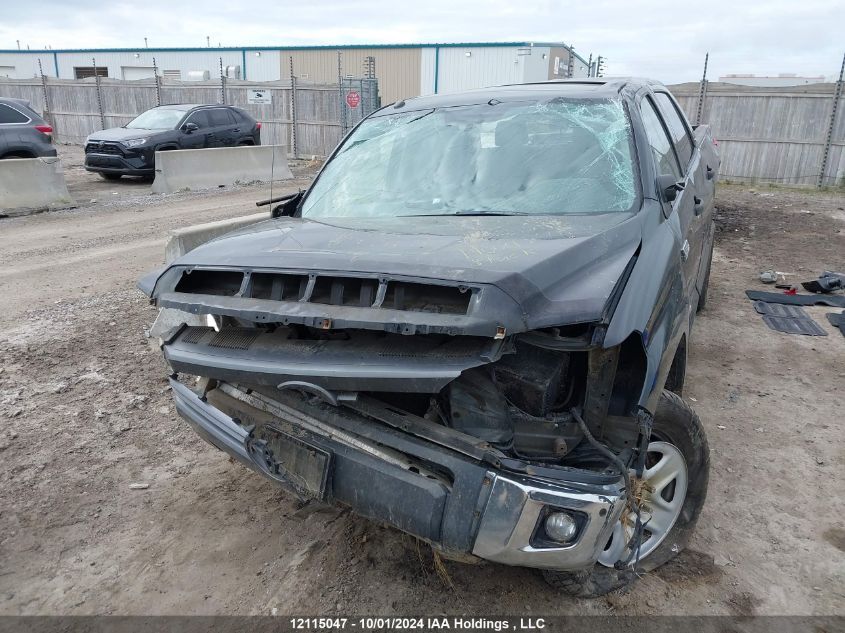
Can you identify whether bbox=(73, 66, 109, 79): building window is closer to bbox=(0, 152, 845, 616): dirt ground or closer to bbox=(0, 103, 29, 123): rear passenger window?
bbox=(0, 103, 29, 123): rear passenger window

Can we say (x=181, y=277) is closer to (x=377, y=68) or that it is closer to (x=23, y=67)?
(x=377, y=68)

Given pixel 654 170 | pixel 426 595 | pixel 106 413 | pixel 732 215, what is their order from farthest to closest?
pixel 732 215, pixel 106 413, pixel 654 170, pixel 426 595

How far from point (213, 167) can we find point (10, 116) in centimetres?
381

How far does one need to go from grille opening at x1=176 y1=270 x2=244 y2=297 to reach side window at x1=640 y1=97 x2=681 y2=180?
7.32ft

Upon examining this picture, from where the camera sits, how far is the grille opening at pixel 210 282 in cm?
280

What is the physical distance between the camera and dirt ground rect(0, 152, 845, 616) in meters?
2.77

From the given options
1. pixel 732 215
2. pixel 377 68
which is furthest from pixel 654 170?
pixel 377 68

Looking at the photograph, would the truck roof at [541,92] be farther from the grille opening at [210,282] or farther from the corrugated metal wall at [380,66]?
the corrugated metal wall at [380,66]

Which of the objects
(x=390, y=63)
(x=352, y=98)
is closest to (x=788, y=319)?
(x=352, y=98)

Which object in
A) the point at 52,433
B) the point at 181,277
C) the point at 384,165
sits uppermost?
the point at 384,165

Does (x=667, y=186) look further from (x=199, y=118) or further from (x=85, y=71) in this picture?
(x=85, y=71)

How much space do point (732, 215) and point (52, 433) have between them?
10.8m

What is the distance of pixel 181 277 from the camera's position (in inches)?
113

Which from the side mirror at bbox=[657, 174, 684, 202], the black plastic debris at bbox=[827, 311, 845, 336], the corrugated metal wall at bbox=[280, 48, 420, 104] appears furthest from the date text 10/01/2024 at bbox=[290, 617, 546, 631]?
the corrugated metal wall at bbox=[280, 48, 420, 104]
